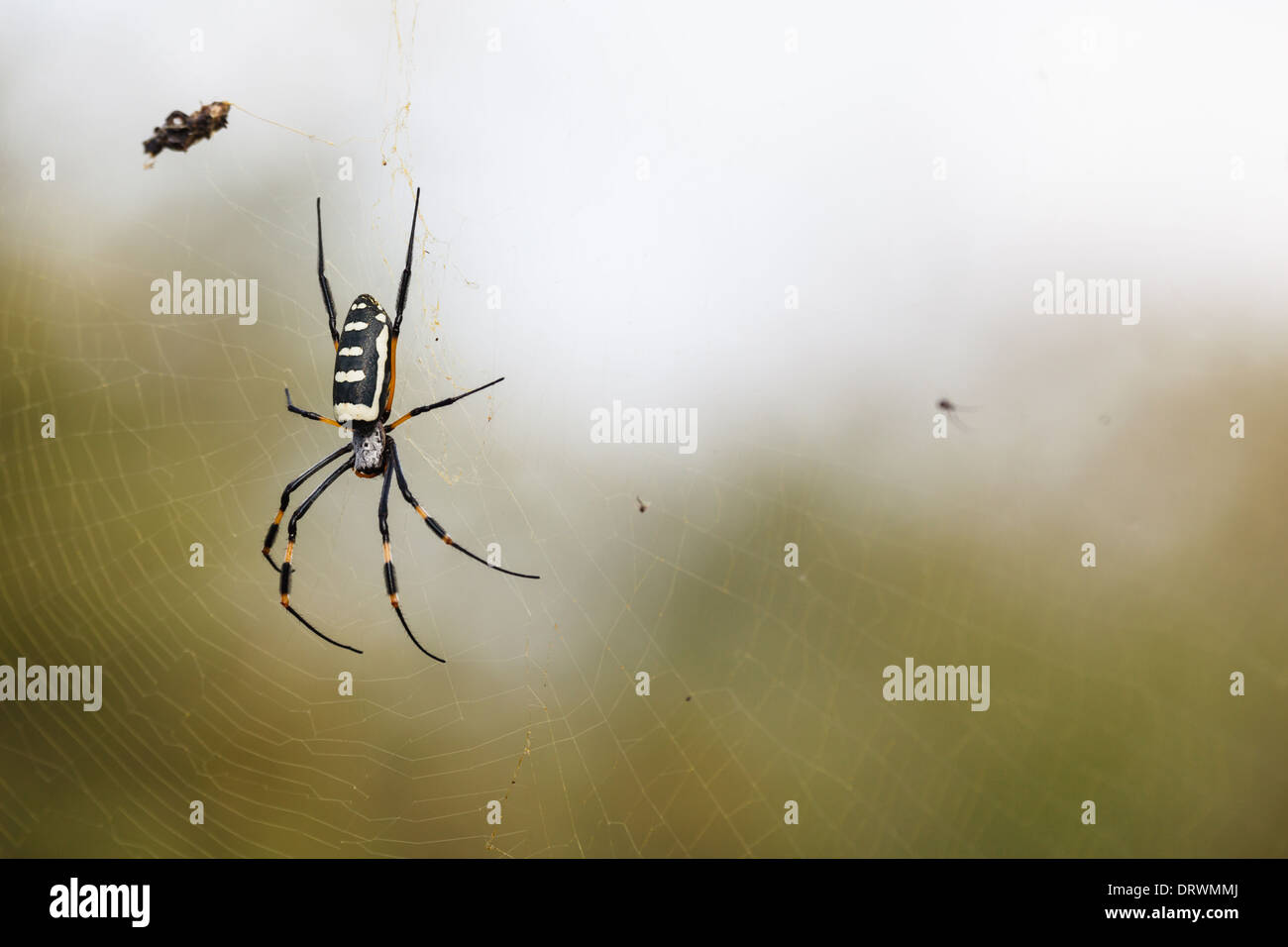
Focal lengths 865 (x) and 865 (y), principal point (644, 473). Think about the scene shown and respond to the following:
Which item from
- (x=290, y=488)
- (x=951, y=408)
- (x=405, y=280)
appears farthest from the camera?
(x=951, y=408)

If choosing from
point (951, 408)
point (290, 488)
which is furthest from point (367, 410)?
point (951, 408)

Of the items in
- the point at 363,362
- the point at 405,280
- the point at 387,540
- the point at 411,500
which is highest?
the point at 405,280

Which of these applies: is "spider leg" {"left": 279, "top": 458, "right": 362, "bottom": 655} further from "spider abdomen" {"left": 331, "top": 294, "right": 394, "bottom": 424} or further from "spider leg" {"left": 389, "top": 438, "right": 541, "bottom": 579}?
"spider abdomen" {"left": 331, "top": 294, "right": 394, "bottom": 424}

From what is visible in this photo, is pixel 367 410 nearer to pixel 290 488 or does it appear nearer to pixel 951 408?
pixel 290 488

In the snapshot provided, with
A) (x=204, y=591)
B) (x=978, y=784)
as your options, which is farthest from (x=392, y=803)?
(x=978, y=784)

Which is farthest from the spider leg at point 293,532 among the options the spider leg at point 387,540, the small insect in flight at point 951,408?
the small insect in flight at point 951,408

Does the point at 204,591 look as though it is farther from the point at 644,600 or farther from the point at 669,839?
the point at 669,839

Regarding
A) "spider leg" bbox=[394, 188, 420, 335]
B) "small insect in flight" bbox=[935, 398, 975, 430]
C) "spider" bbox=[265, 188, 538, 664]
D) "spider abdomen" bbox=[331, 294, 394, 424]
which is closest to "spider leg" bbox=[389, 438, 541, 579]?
"spider" bbox=[265, 188, 538, 664]
